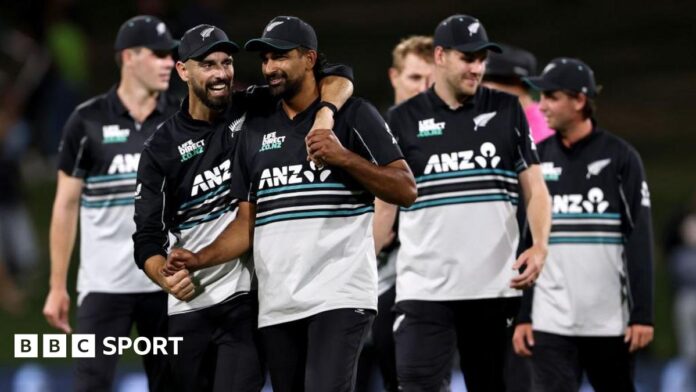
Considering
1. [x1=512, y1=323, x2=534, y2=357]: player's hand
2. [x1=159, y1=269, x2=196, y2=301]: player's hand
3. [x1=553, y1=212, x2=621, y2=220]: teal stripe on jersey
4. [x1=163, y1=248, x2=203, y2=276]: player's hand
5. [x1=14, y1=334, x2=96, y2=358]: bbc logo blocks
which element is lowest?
[x1=14, y1=334, x2=96, y2=358]: bbc logo blocks

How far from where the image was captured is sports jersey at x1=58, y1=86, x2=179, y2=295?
24.3 ft

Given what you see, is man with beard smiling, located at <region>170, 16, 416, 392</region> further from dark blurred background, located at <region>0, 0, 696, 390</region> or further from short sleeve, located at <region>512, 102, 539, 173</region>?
dark blurred background, located at <region>0, 0, 696, 390</region>

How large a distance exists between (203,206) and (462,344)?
4.95 feet

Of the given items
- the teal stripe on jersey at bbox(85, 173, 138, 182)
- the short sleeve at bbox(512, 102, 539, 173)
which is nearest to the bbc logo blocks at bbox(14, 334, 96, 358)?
the teal stripe on jersey at bbox(85, 173, 138, 182)

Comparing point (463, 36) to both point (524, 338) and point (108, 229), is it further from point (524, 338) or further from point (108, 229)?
point (108, 229)

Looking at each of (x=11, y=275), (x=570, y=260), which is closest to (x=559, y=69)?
(x=570, y=260)

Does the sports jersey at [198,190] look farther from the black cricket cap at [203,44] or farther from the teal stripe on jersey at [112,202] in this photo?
the teal stripe on jersey at [112,202]

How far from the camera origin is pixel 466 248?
671 centimetres

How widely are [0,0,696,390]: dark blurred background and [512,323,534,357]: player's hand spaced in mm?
5040

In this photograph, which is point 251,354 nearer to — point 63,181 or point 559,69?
point 63,181

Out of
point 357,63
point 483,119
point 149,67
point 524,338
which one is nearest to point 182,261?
point 483,119

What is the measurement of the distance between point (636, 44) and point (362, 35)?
12.7 ft

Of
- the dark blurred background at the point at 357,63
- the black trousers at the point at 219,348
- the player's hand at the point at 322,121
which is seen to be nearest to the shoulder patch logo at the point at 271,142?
the player's hand at the point at 322,121

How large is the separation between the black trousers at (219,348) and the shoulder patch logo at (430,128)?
52.6 inches
